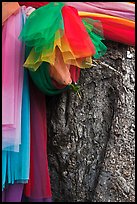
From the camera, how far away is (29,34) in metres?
1.20

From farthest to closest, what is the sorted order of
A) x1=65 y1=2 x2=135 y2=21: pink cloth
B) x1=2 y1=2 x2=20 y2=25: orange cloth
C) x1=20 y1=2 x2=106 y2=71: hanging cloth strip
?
x1=65 y1=2 x2=135 y2=21: pink cloth → x1=2 y1=2 x2=20 y2=25: orange cloth → x1=20 y1=2 x2=106 y2=71: hanging cloth strip

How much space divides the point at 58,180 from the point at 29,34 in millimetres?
485

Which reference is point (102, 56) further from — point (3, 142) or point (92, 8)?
point (3, 142)

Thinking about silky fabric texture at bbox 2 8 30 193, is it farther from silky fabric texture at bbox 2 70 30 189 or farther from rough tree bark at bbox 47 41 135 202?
rough tree bark at bbox 47 41 135 202

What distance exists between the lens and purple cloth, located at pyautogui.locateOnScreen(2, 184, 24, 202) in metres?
1.28

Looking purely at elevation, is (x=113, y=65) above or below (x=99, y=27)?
below

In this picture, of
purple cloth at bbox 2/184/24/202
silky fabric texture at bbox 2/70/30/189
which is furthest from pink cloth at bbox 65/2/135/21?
purple cloth at bbox 2/184/24/202

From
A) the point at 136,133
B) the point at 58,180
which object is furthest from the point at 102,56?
the point at 58,180

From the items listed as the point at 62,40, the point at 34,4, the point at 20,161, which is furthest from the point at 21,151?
the point at 34,4

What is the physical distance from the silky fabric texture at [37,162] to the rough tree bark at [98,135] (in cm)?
8

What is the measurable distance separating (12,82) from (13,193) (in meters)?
0.32

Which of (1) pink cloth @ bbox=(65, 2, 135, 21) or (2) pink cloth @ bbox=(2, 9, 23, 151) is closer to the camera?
(2) pink cloth @ bbox=(2, 9, 23, 151)

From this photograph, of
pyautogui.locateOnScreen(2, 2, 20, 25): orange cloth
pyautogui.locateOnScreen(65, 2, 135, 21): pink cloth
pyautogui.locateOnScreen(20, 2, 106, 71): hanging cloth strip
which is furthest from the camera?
pyautogui.locateOnScreen(65, 2, 135, 21): pink cloth

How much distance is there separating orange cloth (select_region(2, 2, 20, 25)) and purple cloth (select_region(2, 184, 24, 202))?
474mm
